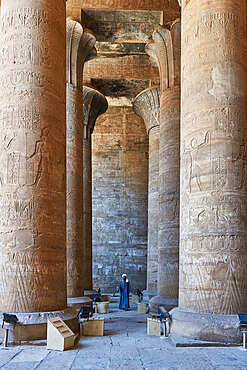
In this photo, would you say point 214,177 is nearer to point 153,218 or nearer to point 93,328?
point 93,328

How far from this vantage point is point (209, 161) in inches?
310

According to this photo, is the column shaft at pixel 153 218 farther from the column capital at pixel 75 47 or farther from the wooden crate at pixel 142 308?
the column capital at pixel 75 47

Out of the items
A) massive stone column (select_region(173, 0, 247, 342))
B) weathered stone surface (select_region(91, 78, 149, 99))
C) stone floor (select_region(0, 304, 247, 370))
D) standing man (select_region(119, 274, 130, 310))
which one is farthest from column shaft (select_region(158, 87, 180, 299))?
weathered stone surface (select_region(91, 78, 149, 99))

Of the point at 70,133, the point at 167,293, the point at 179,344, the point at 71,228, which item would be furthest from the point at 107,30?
the point at 179,344

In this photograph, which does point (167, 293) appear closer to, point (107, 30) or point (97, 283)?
point (107, 30)

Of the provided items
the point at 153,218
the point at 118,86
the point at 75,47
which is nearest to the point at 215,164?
the point at 75,47

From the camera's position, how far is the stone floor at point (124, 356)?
6102 mm

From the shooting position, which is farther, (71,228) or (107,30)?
(107,30)

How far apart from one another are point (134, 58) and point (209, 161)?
13370mm

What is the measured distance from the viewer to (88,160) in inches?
746

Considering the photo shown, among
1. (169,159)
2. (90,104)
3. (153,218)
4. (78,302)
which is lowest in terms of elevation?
(78,302)

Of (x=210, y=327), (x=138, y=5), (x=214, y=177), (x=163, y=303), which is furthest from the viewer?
(x=138, y=5)

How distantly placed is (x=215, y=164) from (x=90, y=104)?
39.5 feet

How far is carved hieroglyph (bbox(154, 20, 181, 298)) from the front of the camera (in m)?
12.5
